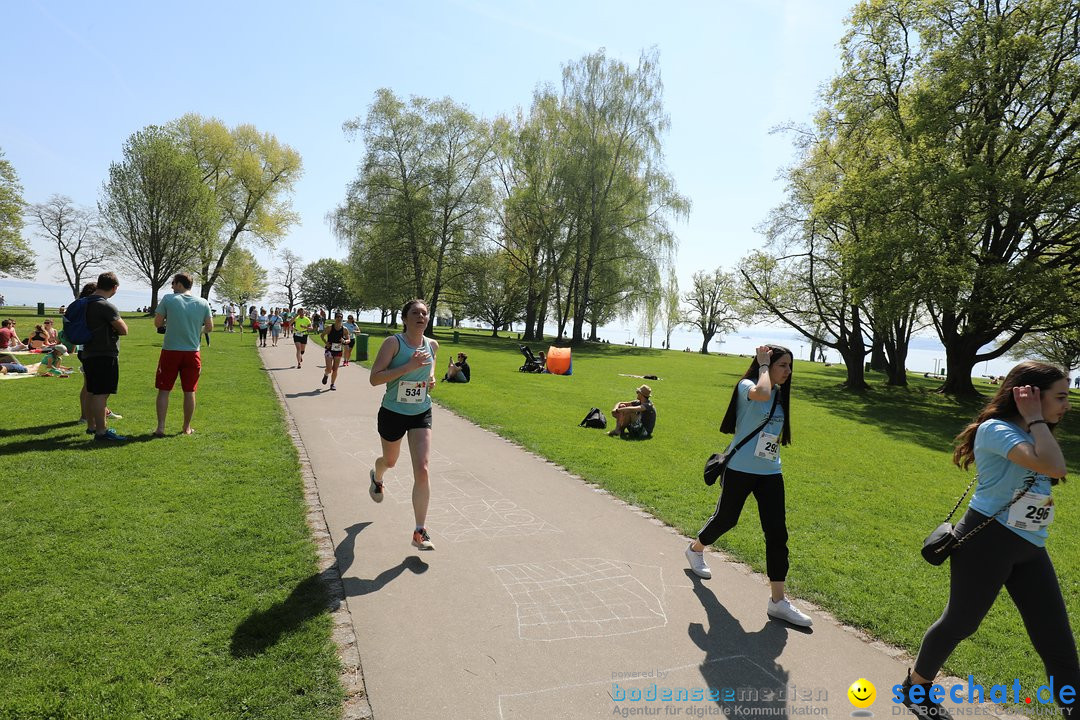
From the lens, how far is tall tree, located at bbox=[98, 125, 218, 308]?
38.6 metres

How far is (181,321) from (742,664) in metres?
7.77

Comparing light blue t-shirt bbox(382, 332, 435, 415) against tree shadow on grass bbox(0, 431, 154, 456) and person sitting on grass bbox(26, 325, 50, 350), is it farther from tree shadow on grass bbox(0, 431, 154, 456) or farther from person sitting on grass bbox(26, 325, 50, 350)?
person sitting on grass bbox(26, 325, 50, 350)

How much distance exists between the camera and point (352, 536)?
5.11 m

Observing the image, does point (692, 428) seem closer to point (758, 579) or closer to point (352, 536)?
point (758, 579)

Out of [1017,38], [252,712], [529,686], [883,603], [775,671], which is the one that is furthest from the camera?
[1017,38]

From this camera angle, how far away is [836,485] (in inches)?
334

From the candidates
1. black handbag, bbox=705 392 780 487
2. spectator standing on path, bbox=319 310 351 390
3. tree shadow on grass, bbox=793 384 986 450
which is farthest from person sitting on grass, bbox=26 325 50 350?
tree shadow on grass, bbox=793 384 986 450

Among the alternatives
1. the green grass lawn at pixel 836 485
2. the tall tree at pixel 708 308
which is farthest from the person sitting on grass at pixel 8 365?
the tall tree at pixel 708 308

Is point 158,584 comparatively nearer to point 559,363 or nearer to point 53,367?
point 53,367

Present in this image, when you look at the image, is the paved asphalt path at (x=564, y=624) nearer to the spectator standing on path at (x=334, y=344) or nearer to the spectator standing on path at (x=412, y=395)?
the spectator standing on path at (x=412, y=395)

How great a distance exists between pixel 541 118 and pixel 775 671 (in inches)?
1647

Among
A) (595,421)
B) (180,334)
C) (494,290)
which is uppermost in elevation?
(494,290)

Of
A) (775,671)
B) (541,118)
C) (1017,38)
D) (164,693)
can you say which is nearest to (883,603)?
(775,671)

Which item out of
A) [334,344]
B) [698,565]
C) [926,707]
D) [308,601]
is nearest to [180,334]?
[308,601]
